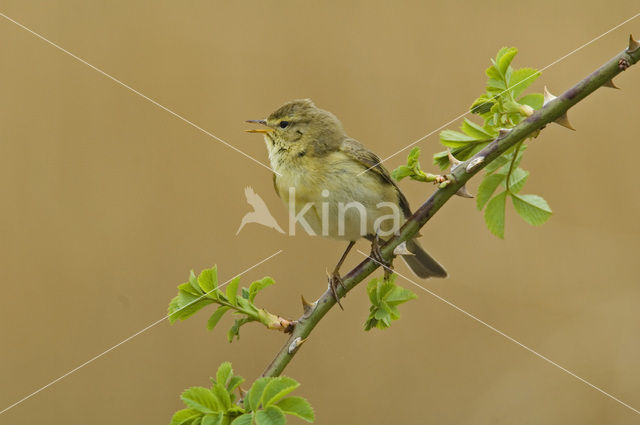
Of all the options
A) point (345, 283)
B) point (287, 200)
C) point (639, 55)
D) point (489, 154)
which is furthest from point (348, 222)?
point (639, 55)

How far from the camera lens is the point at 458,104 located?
3646 millimetres

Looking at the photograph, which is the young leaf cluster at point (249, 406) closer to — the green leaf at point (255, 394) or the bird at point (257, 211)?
the green leaf at point (255, 394)

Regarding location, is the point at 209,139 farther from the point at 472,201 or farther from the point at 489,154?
the point at 489,154

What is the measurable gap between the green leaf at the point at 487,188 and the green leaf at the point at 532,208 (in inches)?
1.7

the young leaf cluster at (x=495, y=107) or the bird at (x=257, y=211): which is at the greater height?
the young leaf cluster at (x=495, y=107)

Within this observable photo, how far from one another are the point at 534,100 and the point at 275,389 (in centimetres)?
78

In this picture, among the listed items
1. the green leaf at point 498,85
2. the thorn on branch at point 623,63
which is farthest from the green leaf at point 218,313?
the thorn on branch at point 623,63

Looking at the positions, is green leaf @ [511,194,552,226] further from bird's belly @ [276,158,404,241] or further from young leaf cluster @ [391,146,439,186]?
bird's belly @ [276,158,404,241]

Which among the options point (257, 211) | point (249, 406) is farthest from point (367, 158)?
point (249, 406)

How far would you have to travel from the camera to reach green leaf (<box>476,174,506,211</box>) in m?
1.39

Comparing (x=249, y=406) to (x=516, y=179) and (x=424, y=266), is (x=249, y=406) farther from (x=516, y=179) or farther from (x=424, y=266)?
(x=424, y=266)

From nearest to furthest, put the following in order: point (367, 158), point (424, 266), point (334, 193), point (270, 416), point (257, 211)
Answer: point (270, 416), point (334, 193), point (367, 158), point (424, 266), point (257, 211)

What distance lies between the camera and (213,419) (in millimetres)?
1108

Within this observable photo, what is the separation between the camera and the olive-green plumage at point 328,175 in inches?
98.3
